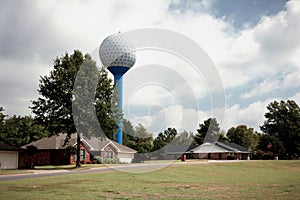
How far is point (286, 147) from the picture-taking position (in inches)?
3086

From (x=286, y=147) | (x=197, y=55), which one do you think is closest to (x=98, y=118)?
(x=197, y=55)

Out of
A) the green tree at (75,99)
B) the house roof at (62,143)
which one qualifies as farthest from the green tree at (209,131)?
the green tree at (75,99)

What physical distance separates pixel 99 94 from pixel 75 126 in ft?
16.2

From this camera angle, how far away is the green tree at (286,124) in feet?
255

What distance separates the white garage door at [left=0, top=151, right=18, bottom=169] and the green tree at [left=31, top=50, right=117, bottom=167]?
20.8ft

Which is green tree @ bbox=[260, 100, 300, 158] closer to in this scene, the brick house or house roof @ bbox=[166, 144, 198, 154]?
the brick house

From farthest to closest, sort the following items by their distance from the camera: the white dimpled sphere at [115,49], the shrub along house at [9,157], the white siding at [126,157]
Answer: the white siding at [126,157]
the white dimpled sphere at [115,49]
the shrub along house at [9,157]

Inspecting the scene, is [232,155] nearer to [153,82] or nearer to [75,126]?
[75,126]

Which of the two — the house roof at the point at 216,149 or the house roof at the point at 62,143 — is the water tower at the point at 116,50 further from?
the house roof at the point at 216,149

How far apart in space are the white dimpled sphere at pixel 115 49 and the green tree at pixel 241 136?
60.4m

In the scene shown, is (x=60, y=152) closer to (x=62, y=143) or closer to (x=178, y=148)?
(x=62, y=143)

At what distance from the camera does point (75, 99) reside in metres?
36.9

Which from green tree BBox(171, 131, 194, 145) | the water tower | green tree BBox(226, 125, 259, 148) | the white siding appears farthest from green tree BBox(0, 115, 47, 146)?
green tree BBox(226, 125, 259, 148)

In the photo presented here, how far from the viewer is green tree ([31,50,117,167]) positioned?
36.4 metres
